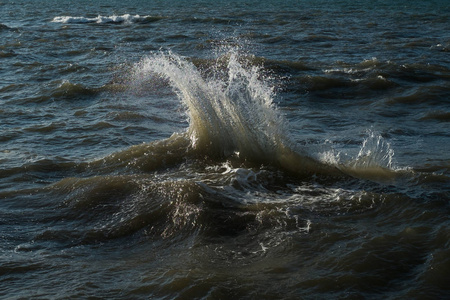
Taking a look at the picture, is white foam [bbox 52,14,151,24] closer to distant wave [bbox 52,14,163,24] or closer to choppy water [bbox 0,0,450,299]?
distant wave [bbox 52,14,163,24]

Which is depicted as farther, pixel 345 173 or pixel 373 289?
pixel 345 173

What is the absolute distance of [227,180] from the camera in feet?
25.8

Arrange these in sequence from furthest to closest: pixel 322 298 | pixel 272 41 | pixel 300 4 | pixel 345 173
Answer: pixel 300 4, pixel 272 41, pixel 345 173, pixel 322 298

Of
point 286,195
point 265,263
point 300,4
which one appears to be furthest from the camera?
point 300,4

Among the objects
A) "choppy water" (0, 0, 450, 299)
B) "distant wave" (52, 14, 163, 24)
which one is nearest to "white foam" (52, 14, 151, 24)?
"distant wave" (52, 14, 163, 24)

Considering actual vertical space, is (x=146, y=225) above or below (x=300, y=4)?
below

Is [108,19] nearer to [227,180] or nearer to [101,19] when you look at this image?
[101,19]

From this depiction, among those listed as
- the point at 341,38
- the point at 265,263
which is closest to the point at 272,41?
the point at 341,38

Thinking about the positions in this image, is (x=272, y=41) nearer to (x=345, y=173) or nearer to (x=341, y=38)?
(x=341, y=38)

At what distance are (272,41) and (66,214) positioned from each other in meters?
15.3

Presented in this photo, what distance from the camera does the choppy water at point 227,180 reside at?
5.55 metres

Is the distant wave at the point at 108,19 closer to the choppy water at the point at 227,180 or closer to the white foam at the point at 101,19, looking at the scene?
the white foam at the point at 101,19

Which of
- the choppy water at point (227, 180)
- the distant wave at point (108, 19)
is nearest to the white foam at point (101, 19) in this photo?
the distant wave at point (108, 19)

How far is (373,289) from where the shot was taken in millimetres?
5234
